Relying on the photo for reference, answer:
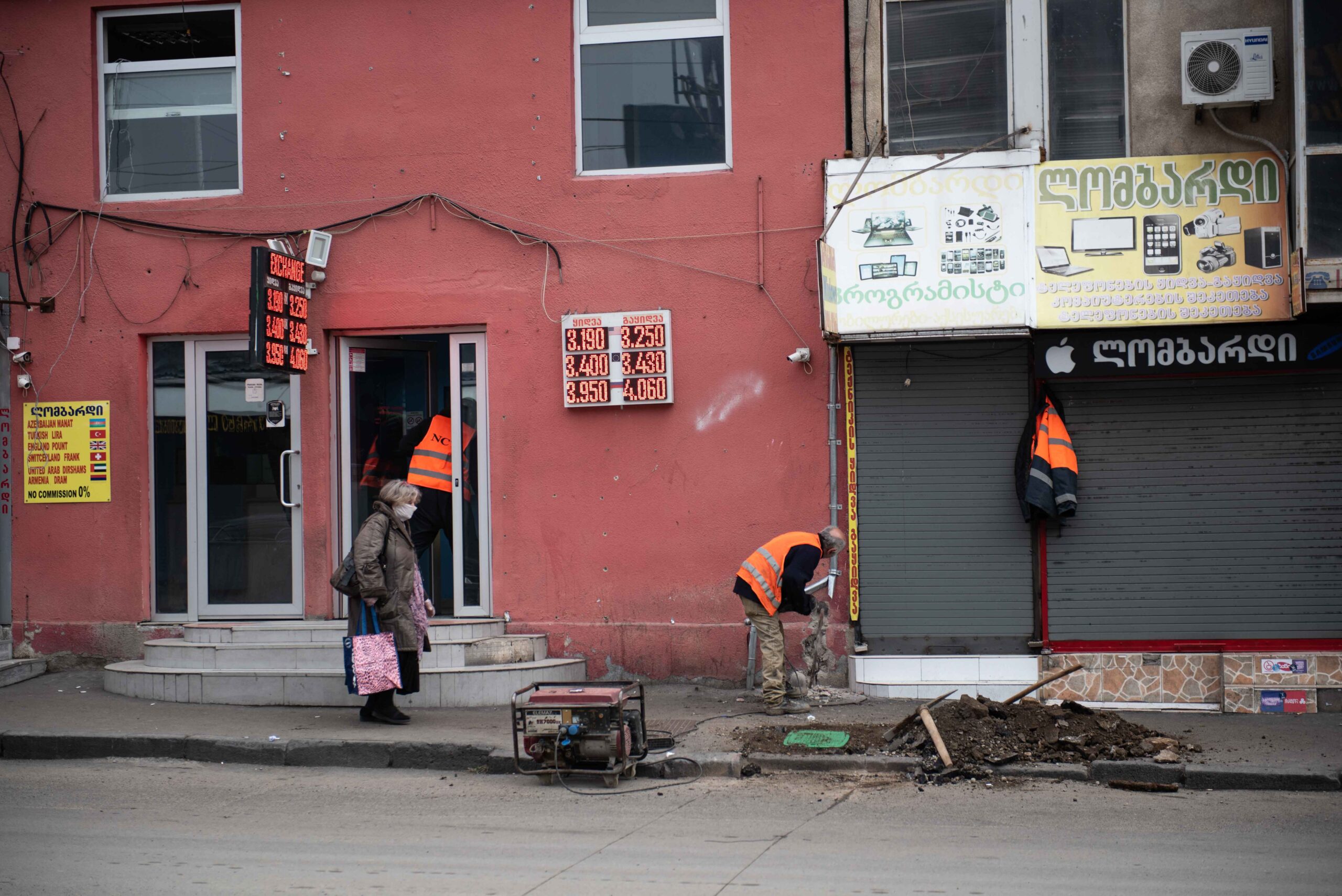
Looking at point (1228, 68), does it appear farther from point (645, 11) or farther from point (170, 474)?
point (170, 474)

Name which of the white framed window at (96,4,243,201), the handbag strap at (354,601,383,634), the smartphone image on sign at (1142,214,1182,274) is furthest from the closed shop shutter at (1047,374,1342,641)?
the white framed window at (96,4,243,201)

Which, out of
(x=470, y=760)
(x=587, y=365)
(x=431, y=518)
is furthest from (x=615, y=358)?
(x=470, y=760)

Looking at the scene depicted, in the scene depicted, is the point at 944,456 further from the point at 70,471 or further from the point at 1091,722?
the point at 70,471

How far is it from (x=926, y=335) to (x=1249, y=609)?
354 cm

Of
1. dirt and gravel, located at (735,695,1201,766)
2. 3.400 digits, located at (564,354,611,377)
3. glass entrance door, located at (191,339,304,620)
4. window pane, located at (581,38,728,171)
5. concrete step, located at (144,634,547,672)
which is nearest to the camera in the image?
dirt and gravel, located at (735,695,1201,766)

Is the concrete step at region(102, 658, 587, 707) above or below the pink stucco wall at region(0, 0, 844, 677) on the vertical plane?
below

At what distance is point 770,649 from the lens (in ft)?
32.2

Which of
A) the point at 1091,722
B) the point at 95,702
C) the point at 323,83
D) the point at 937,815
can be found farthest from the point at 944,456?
the point at 95,702

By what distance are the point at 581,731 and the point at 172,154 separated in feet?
24.3

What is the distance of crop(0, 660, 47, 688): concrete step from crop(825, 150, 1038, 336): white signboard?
790cm

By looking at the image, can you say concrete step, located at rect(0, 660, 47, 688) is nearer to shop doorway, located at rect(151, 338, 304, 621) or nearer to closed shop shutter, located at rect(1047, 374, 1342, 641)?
shop doorway, located at rect(151, 338, 304, 621)

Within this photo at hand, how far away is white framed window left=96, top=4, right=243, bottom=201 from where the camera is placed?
11664 mm

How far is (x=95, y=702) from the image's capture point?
10.4 meters

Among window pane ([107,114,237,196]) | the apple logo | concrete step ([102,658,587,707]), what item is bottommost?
concrete step ([102,658,587,707])
